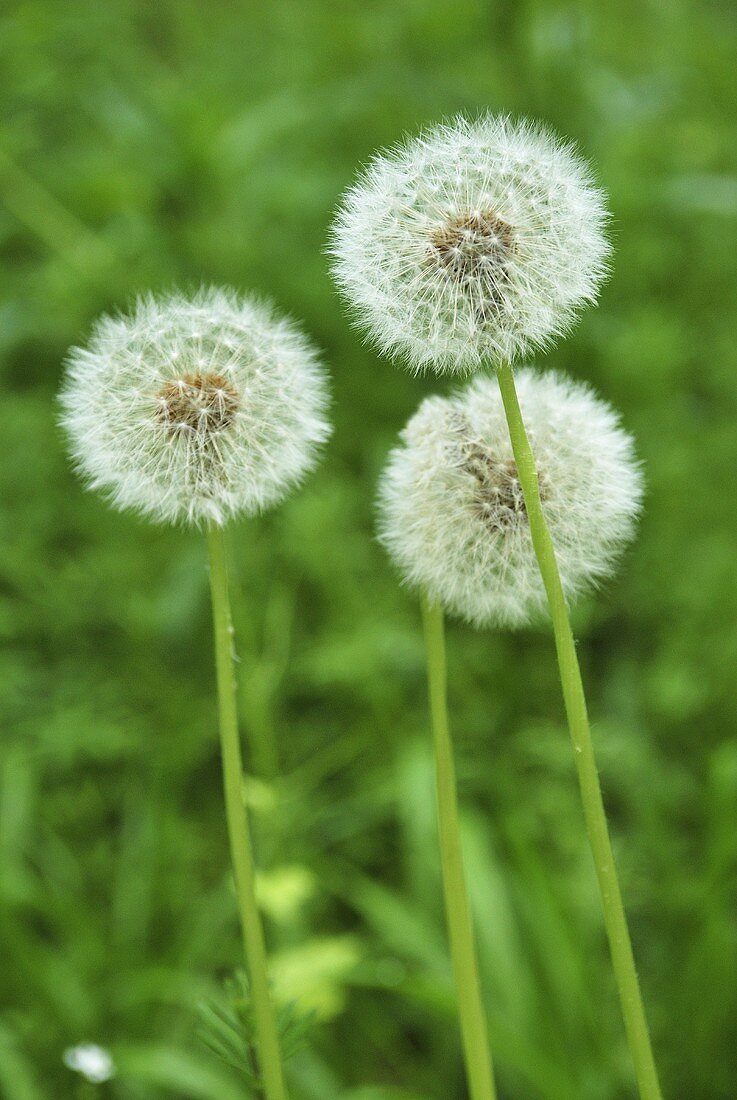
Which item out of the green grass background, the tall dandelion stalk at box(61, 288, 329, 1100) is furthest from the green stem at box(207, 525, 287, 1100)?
the green grass background

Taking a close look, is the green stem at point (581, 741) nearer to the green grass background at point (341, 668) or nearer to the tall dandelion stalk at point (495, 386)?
the tall dandelion stalk at point (495, 386)

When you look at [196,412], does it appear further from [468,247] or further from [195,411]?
[468,247]

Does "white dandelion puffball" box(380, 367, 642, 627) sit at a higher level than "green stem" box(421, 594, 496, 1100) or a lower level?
higher

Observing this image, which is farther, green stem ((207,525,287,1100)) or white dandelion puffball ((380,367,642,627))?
white dandelion puffball ((380,367,642,627))

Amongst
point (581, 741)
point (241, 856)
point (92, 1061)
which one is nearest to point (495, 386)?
point (581, 741)

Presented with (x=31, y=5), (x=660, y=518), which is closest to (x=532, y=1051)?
(x=660, y=518)

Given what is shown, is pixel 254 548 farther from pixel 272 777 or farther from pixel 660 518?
pixel 660 518

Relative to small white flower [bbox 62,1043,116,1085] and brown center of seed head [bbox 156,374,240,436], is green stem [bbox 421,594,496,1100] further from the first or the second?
small white flower [bbox 62,1043,116,1085]

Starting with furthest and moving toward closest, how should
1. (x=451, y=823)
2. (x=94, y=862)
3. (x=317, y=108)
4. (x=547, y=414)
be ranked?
(x=317, y=108) → (x=94, y=862) → (x=547, y=414) → (x=451, y=823)

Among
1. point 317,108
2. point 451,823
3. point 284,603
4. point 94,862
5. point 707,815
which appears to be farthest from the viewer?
point 317,108
